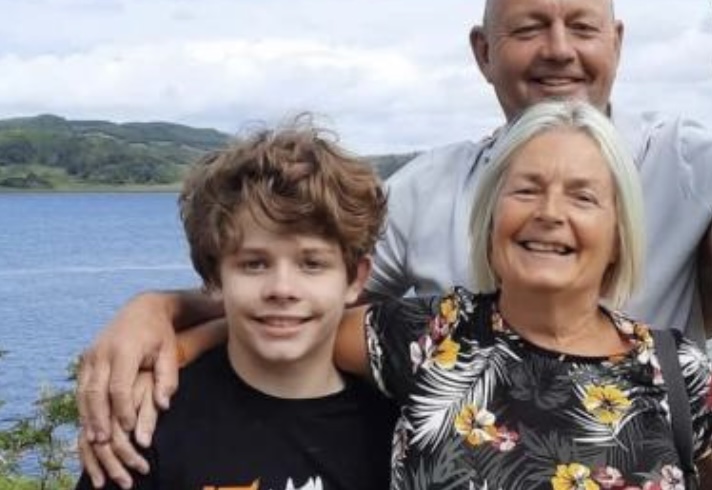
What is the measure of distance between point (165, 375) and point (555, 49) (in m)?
1.79

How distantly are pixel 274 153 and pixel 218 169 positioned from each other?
167 millimetres

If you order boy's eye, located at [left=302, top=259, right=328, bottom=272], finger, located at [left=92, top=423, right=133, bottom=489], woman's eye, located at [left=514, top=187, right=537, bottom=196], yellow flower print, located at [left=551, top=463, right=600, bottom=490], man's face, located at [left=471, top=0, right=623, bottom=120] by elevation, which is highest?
man's face, located at [left=471, top=0, right=623, bottom=120]

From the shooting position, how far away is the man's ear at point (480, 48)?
4.73 metres

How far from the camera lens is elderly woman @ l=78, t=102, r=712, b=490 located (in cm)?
A: 329

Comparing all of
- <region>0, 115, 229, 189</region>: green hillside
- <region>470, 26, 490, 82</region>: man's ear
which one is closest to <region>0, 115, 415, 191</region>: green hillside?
<region>0, 115, 229, 189</region>: green hillside

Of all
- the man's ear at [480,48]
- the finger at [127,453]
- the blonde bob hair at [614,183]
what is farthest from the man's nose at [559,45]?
the finger at [127,453]

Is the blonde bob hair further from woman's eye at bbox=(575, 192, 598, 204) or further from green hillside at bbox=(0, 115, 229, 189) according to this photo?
green hillside at bbox=(0, 115, 229, 189)

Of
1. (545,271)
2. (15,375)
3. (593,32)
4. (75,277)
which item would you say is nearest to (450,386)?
(545,271)

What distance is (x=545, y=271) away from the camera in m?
3.40

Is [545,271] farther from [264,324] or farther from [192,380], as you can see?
[192,380]

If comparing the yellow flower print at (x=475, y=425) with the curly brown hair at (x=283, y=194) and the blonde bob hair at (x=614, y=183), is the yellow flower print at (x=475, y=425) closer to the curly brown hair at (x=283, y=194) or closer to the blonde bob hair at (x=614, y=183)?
the blonde bob hair at (x=614, y=183)

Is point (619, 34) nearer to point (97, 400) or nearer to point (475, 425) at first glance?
point (475, 425)

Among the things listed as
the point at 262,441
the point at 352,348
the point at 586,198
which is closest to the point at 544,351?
the point at 586,198

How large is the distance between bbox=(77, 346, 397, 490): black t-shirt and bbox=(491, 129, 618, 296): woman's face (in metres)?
0.59
